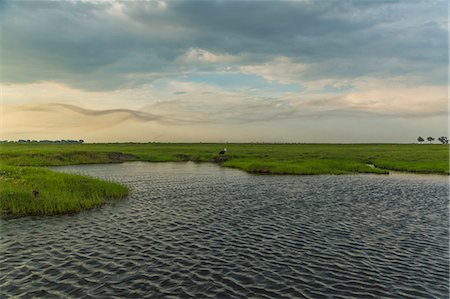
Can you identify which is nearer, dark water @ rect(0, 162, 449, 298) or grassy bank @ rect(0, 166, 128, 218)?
dark water @ rect(0, 162, 449, 298)

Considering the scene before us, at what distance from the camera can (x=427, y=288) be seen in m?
13.2

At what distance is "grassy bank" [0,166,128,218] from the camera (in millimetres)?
23688

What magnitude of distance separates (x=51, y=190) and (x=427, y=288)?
87.7ft

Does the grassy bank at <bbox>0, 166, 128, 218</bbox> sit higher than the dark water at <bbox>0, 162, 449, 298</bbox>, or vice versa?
the grassy bank at <bbox>0, 166, 128, 218</bbox>

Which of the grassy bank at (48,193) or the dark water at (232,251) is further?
the grassy bank at (48,193)

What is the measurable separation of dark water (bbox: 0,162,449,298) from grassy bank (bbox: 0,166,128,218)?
1.57 metres

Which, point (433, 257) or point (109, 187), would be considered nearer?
point (433, 257)

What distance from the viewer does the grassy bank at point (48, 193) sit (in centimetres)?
2369

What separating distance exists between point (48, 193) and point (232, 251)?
56.3ft

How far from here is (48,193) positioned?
26.2 metres

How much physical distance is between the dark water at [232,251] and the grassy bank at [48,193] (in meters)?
1.57

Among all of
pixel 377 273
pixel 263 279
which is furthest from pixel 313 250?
pixel 263 279

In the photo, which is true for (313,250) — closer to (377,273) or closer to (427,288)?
(377,273)

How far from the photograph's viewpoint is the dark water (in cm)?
1306
